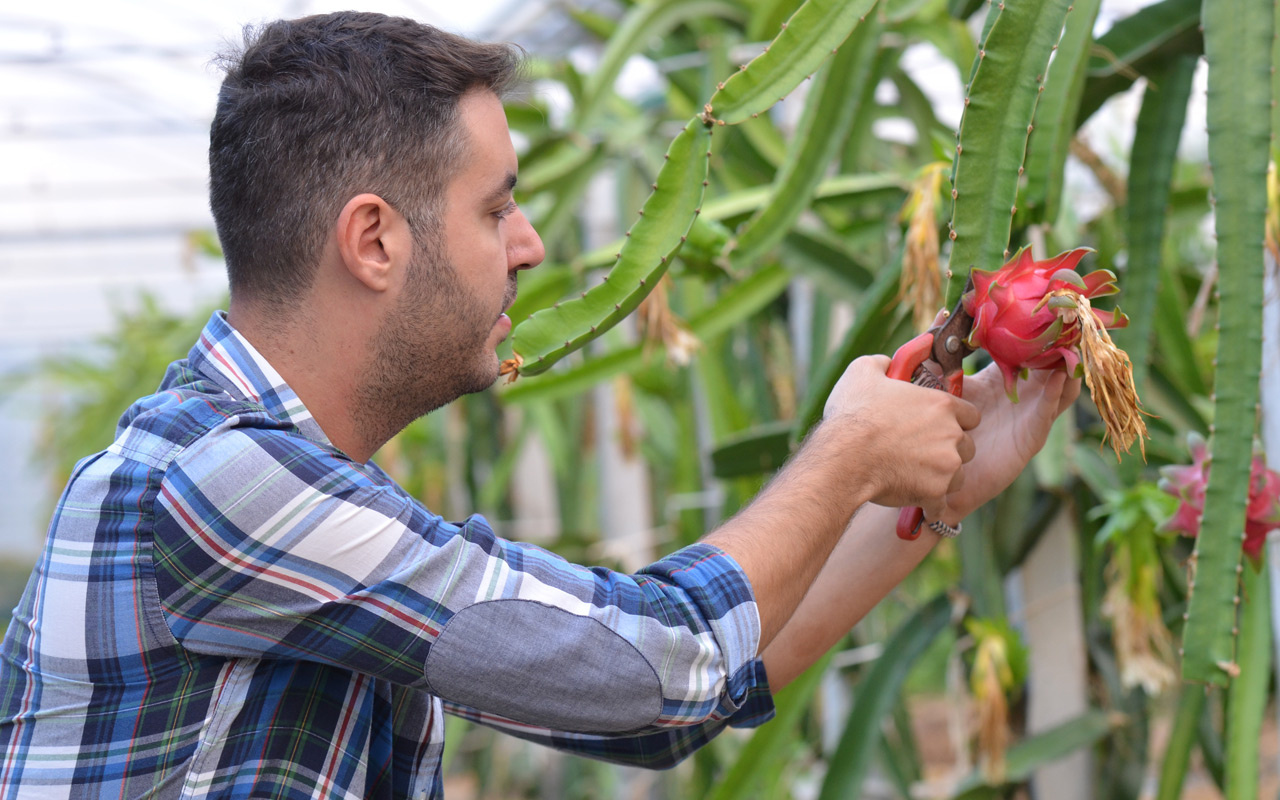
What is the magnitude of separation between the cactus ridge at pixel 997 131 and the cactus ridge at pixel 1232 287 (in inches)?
6.1

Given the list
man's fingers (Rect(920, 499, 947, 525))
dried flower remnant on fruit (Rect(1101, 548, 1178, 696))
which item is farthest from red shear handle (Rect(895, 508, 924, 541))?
dried flower remnant on fruit (Rect(1101, 548, 1178, 696))

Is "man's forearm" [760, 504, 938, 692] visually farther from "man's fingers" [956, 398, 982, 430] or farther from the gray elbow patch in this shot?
the gray elbow patch

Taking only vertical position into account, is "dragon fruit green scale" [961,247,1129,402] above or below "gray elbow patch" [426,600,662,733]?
above

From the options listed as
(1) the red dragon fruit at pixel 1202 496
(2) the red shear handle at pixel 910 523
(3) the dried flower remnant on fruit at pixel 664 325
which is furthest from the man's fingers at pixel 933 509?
(3) the dried flower remnant on fruit at pixel 664 325

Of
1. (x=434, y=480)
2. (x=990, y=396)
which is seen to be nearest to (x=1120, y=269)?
(x=990, y=396)

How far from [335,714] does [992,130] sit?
0.63m

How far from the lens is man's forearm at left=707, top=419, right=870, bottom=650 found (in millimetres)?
710

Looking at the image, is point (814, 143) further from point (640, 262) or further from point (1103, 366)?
point (1103, 366)

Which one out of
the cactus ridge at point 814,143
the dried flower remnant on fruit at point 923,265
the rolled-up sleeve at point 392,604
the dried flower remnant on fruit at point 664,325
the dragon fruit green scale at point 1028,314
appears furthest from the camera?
the dried flower remnant on fruit at point 664,325

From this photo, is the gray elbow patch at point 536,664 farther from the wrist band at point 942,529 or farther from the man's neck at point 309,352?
the wrist band at point 942,529

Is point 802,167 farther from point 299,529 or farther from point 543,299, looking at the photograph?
point 299,529

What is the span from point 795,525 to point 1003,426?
0.25m

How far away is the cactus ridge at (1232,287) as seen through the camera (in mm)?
863

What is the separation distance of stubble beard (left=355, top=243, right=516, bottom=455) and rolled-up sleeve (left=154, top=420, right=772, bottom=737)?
4.7 inches
